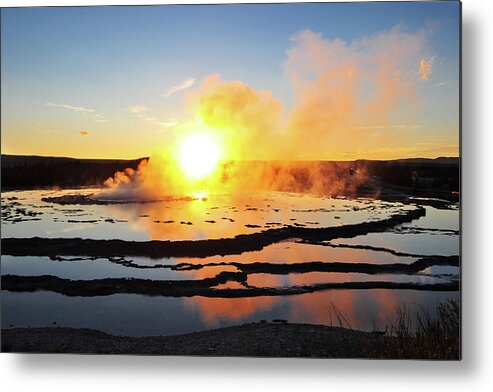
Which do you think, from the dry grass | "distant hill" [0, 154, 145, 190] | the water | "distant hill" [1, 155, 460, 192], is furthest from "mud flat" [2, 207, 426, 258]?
the dry grass

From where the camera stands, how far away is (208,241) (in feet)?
10.3

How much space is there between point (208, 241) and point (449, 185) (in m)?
1.08

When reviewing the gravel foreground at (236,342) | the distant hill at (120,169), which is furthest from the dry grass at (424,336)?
the distant hill at (120,169)

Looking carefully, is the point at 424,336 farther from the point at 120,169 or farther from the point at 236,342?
the point at 120,169

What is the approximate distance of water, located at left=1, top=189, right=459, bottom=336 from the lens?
3.08 meters

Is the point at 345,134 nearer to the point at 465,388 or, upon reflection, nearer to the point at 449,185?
the point at 449,185

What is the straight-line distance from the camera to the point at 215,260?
10.3 feet

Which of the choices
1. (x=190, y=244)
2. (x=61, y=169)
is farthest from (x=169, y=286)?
(x=61, y=169)

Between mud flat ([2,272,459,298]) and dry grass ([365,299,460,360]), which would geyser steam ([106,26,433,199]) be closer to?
mud flat ([2,272,459,298])

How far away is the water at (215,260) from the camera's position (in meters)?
3.08

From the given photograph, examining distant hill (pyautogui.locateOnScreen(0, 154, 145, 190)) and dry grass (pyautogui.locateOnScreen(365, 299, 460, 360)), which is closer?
dry grass (pyautogui.locateOnScreen(365, 299, 460, 360))

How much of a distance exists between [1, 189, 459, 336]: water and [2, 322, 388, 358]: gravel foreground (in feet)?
0.12

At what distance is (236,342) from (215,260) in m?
0.37

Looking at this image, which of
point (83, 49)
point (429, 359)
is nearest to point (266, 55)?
point (83, 49)
